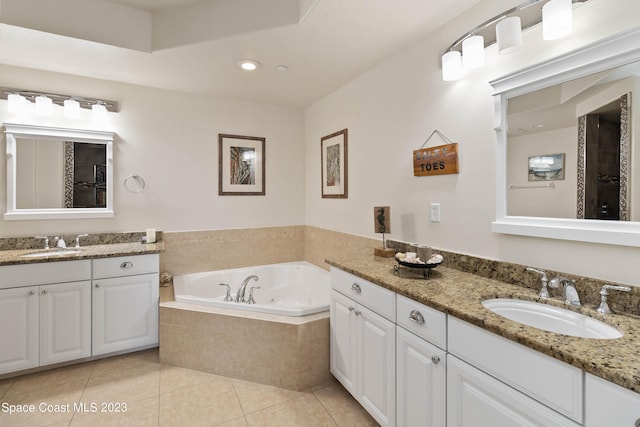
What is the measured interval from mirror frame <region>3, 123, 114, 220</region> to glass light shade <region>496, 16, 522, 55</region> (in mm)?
2988

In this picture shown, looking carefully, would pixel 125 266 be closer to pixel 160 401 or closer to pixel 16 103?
pixel 160 401

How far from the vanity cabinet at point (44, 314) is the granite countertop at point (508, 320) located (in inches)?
78.3

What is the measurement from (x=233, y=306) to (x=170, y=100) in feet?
6.80

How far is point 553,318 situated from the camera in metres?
1.23

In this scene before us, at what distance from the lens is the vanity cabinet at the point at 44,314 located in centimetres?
212

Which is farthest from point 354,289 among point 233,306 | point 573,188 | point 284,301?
point 284,301

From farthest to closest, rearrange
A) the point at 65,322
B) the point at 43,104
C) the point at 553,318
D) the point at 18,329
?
1. the point at 43,104
2. the point at 65,322
3. the point at 18,329
4. the point at 553,318

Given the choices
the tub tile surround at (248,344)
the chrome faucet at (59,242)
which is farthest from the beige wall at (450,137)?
the chrome faucet at (59,242)

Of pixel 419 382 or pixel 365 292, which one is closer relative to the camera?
pixel 419 382

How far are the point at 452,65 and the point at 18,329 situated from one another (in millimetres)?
3292

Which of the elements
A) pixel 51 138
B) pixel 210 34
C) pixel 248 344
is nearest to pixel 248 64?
pixel 210 34

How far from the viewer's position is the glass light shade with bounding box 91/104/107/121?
2.68m

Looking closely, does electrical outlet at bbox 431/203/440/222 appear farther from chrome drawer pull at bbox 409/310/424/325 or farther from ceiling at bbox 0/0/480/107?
ceiling at bbox 0/0/480/107

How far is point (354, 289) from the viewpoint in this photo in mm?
1847
